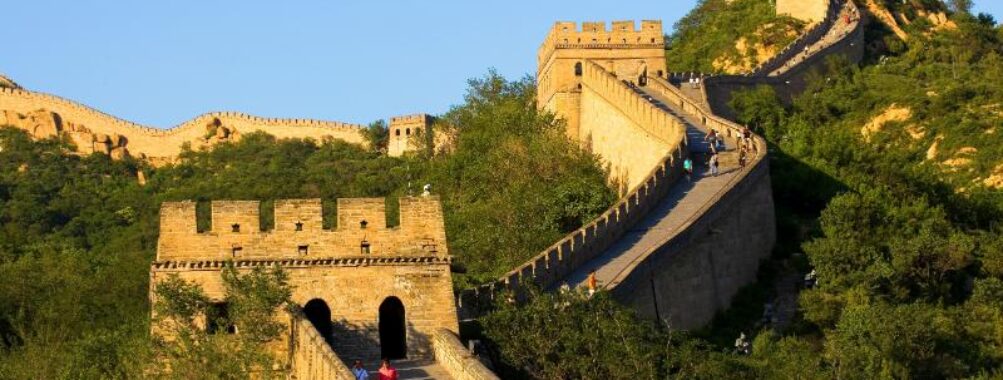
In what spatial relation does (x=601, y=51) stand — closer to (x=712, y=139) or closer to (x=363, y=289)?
(x=712, y=139)

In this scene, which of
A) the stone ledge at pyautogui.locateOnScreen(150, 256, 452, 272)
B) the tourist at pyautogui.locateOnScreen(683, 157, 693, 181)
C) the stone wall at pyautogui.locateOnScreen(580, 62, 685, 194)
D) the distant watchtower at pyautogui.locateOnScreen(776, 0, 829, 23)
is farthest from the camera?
the distant watchtower at pyautogui.locateOnScreen(776, 0, 829, 23)

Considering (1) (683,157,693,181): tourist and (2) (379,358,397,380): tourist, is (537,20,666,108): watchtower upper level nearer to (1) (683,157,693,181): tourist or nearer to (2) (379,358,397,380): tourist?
(1) (683,157,693,181): tourist

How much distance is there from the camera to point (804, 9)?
275 feet

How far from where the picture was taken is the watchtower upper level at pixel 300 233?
31078mm

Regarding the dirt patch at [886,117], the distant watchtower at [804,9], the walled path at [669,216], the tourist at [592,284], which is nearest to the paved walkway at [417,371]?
the tourist at [592,284]

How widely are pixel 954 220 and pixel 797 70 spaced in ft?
64.7

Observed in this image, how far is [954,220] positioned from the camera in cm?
5175

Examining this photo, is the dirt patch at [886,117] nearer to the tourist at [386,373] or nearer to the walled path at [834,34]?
the walled path at [834,34]

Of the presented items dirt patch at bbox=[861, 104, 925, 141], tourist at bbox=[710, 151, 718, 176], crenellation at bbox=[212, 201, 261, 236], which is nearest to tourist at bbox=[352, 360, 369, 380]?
crenellation at bbox=[212, 201, 261, 236]

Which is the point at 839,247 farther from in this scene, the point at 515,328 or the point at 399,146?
the point at 399,146

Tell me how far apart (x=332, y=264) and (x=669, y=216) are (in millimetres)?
15771

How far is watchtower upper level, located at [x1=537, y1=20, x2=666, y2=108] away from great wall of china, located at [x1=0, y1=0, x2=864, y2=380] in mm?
42

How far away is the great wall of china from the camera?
102 ft

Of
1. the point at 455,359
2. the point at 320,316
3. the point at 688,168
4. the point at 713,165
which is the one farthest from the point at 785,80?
the point at 455,359
